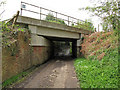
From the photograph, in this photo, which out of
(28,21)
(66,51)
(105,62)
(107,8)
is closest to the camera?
(107,8)

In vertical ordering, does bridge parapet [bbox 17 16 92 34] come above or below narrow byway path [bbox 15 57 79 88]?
above

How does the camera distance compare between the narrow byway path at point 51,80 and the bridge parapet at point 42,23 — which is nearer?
the narrow byway path at point 51,80

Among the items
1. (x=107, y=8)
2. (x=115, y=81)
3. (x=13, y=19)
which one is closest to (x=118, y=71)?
(x=115, y=81)

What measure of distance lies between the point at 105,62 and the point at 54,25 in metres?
6.90

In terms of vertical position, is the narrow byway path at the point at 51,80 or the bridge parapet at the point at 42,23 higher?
the bridge parapet at the point at 42,23

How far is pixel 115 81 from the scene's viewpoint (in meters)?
4.20

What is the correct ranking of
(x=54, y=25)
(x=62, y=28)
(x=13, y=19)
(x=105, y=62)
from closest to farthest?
1. (x=105, y=62)
2. (x=13, y=19)
3. (x=54, y=25)
4. (x=62, y=28)

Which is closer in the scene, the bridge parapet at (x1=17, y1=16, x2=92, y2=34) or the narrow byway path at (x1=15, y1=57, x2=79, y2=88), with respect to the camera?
the narrow byway path at (x1=15, y1=57, x2=79, y2=88)

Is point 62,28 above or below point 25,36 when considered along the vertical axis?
above

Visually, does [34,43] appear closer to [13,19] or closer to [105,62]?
[13,19]

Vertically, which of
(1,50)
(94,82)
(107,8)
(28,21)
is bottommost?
(94,82)

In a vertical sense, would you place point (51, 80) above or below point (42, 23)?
below

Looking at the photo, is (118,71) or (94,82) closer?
(94,82)

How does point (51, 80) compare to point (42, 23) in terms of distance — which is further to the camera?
point (42, 23)
